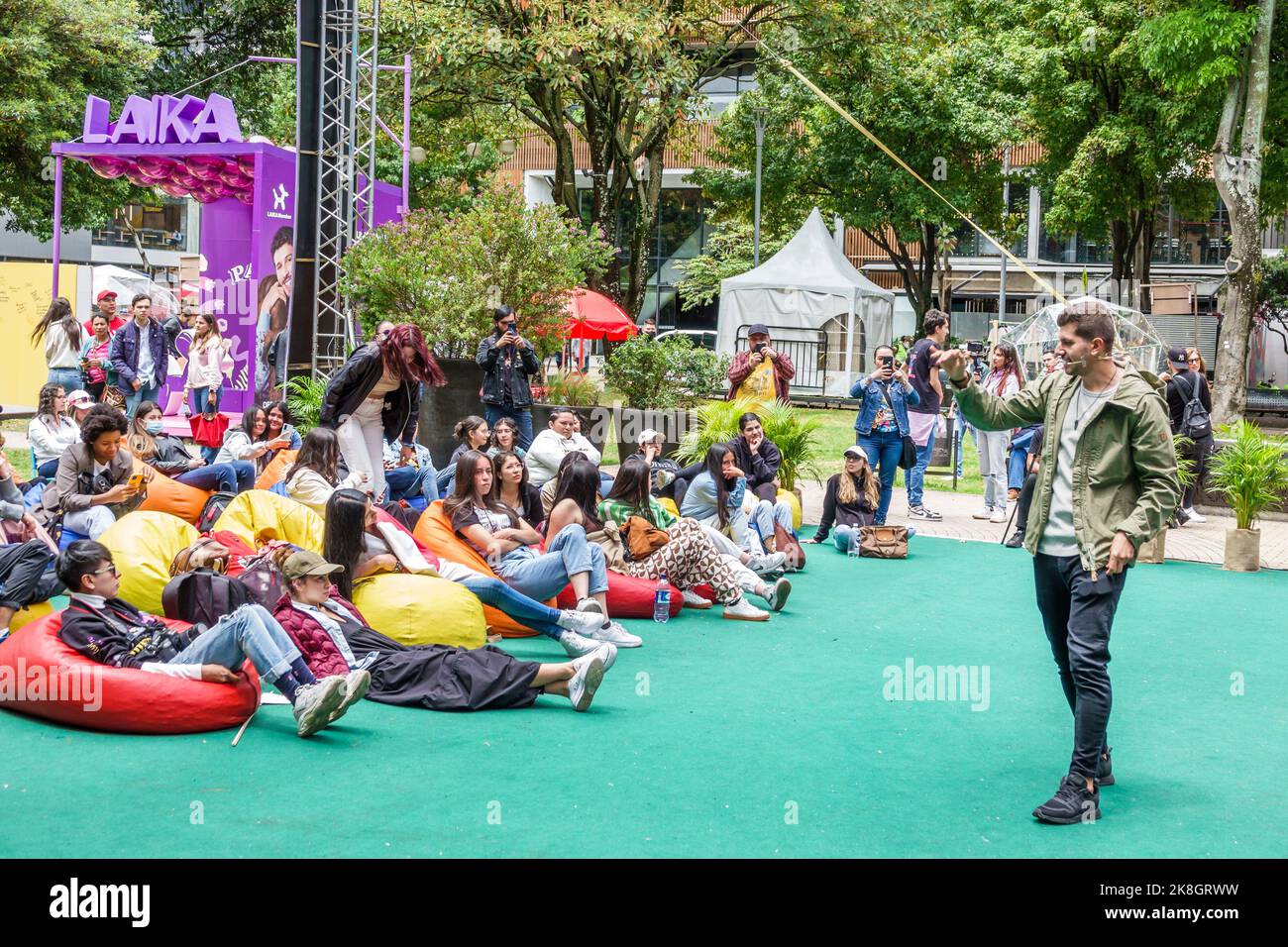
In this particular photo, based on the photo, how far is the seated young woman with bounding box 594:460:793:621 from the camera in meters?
9.11

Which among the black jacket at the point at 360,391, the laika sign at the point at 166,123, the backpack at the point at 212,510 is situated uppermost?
the laika sign at the point at 166,123

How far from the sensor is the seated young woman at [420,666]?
20.7 ft

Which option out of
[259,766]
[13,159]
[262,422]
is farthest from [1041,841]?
[13,159]

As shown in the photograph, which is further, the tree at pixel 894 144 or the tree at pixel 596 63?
the tree at pixel 894 144

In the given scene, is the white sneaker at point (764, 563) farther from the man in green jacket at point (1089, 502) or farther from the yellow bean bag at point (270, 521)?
the man in green jacket at point (1089, 502)

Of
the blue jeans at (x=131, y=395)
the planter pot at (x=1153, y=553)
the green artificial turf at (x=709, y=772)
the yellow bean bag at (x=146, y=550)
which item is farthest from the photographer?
the blue jeans at (x=131, y=395)

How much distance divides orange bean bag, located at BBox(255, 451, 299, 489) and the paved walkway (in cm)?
607

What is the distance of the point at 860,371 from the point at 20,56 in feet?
59.2

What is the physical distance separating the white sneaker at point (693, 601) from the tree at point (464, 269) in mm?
5609

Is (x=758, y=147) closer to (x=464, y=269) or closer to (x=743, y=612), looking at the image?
(x=464, y=269)

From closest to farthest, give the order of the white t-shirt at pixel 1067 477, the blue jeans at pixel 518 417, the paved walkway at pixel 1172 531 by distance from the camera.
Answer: the white t-shirt at pixel 1067 477 < the paved walkway at pixel 1172 531 < the blue jeans at pixel 518 417

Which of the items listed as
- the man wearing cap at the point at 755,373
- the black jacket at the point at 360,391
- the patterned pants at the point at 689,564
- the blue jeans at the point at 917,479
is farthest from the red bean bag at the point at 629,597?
the blue jeans at the point at 917,479

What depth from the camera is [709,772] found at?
561 cm

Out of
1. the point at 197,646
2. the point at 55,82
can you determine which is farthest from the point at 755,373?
the point at 55,82
